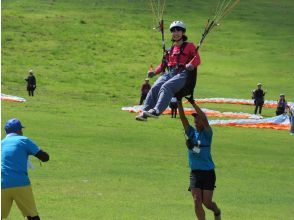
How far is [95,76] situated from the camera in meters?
60.1

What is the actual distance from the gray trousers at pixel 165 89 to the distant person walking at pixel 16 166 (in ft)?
7.01

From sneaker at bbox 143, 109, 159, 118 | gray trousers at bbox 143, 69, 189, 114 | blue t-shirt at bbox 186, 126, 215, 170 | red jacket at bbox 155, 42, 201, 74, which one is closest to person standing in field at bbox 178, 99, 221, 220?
blue t-shirt at bbox 186, 126, 215, 170

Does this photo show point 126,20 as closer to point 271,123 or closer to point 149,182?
point 271,123

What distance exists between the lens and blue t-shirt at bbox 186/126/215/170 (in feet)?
44.8

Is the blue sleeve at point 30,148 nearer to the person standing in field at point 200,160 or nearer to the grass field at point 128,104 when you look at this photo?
the person standing in field at point 200,160

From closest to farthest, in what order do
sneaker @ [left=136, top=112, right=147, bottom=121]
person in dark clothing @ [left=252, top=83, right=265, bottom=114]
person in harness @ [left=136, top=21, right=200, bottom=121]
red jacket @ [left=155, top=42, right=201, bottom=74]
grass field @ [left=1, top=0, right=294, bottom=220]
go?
sneaker @ [left=136, top=112, right=147, bottom=121] < person in harness @ [left=136, top=21, right=200, bottom=121] < red jacket @ [left=155, top=42, right=201, bottom=74] < grass field @ [left=1, top=0, right=294, bottom=220] < person in dark clothing @ [left=252, top=83, right=265, bottom=114]

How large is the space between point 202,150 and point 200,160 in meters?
0.23

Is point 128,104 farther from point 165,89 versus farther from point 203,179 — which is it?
Answer: point 165,89

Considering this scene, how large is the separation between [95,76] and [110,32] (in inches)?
560

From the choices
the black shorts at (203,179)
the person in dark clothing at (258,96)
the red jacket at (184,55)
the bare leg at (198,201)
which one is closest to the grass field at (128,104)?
the person in dark clothing at (258,96)

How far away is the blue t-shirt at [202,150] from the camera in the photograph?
44.8ft

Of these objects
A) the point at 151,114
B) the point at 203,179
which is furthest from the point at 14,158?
the point at 203,179

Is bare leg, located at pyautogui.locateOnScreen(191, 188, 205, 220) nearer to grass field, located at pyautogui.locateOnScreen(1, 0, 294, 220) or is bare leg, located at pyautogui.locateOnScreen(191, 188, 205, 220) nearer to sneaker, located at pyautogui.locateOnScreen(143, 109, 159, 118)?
sneaker, located at pyautogui.locateOnScreen(143, 109, 159, 118)

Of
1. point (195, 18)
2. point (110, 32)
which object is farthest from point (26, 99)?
point (195, 18)
